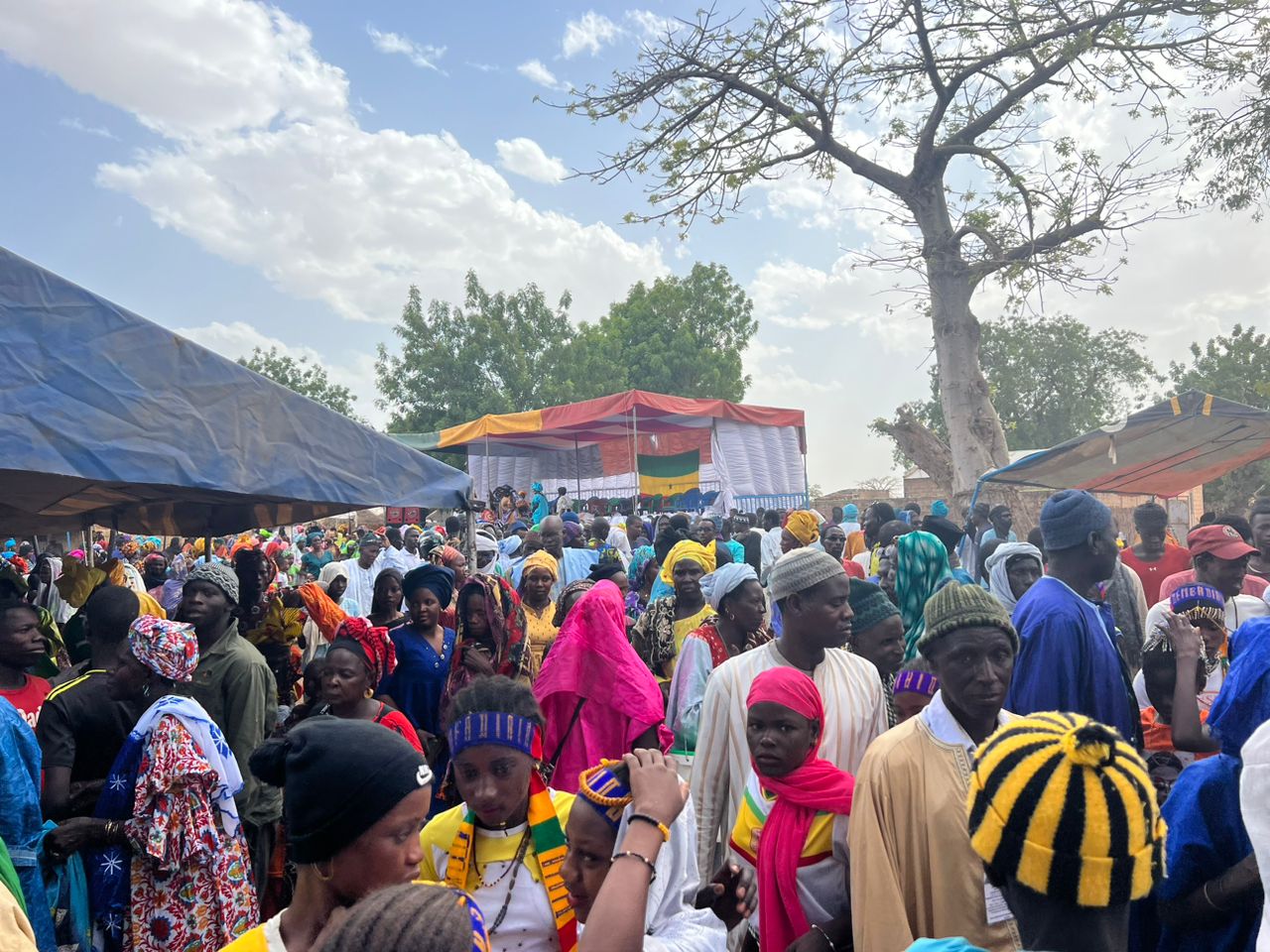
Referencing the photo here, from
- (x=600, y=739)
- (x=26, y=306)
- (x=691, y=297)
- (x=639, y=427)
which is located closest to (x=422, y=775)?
(x=600, y=739)

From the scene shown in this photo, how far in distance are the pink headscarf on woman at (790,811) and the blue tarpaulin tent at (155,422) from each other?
9.73 ft

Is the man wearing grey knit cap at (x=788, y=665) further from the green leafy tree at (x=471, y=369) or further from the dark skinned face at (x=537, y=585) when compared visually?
the green leafy tree at (x=471, y=369)

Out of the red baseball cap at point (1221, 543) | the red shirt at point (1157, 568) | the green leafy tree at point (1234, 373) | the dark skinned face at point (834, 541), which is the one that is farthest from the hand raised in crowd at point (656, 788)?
the green leafy tree at point (1234, 373)

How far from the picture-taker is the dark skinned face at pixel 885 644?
4086 millimetres

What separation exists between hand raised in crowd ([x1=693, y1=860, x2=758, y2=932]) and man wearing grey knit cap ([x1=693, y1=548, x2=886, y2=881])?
38.8 inches

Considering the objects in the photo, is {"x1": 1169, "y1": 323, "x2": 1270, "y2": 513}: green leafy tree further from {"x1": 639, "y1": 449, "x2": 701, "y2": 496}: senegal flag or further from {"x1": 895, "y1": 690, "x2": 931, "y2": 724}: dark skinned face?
{"x1": 895, "y1": 690, "x2": 931, "y2": 724}: dark skinned face

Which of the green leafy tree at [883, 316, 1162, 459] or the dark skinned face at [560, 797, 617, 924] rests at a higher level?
the green leafy tree at [883, 316, 1162, 459]

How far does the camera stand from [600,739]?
447 centimetres

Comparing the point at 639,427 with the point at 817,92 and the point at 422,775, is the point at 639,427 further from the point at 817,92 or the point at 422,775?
the point at 422,775

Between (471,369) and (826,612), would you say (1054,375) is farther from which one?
(826,612)

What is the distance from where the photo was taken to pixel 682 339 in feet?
147

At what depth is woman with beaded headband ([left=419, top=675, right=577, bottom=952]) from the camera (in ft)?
8.30

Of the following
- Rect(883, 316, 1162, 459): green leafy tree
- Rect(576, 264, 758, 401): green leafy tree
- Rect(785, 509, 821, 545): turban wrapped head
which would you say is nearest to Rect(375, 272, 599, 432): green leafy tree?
Rect(576, 264, 758, 401): green leafy tree

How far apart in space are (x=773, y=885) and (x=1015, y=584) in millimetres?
3697
